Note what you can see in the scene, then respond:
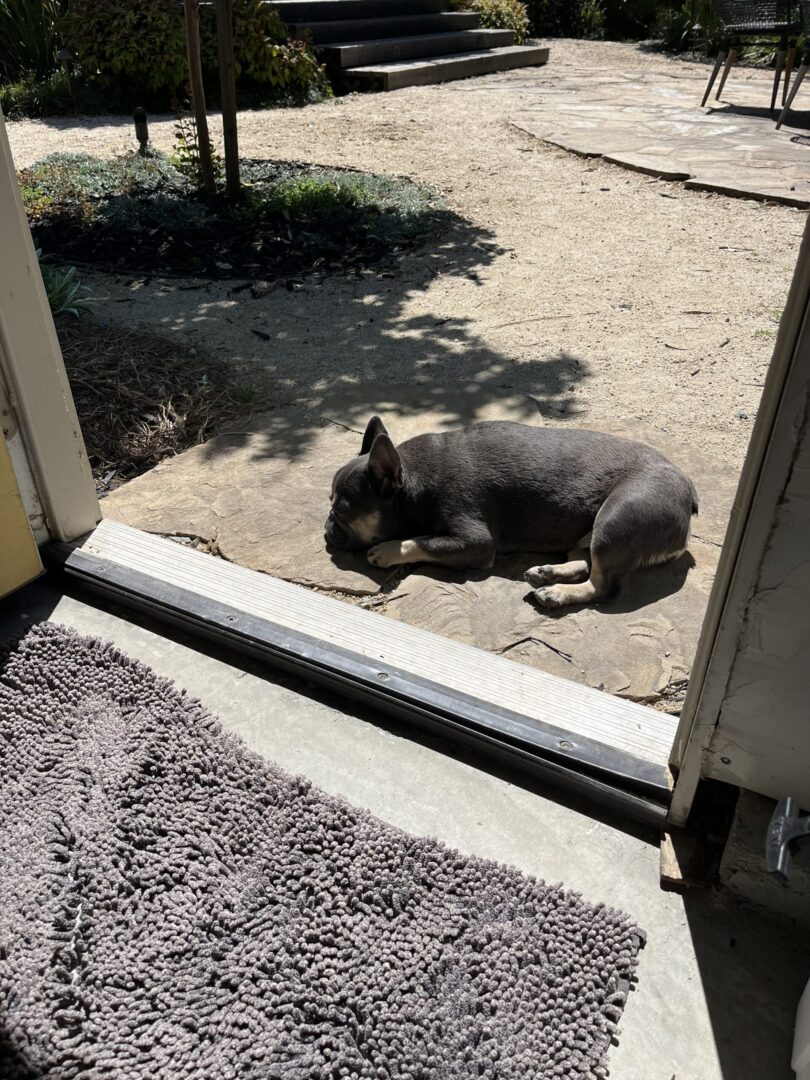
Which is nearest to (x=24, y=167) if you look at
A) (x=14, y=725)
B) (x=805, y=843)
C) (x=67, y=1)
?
(x=67, y=1)

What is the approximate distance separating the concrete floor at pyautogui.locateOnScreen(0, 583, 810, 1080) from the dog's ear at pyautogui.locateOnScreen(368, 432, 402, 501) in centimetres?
119

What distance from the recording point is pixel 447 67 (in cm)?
1583

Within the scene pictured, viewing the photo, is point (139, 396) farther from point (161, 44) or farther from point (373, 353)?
point (161, 44)

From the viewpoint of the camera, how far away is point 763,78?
16.7 m

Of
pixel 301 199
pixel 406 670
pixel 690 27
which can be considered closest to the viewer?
pixel 406 670

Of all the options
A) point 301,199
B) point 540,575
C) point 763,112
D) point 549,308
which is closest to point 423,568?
point 540,575

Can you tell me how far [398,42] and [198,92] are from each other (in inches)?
360

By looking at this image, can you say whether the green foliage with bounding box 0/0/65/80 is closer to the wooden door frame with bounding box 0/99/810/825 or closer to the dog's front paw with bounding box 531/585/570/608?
the wooden door frame with bounding box 0/99/810/825

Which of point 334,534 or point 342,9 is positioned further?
point 342,9

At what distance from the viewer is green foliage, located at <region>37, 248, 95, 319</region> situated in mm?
6129

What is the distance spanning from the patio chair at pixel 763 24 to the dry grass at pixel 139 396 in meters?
11.2

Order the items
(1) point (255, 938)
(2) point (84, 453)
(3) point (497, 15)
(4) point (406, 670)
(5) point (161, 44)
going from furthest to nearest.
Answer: (3) point (497, 15) < (5) point (161, 44) < (2) point (84, 453) < (4) point (406, 670) < (1) point (255, 938)

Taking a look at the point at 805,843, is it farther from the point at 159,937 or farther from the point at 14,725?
the point at 14,725

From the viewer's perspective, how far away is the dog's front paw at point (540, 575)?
3795 millimetres
